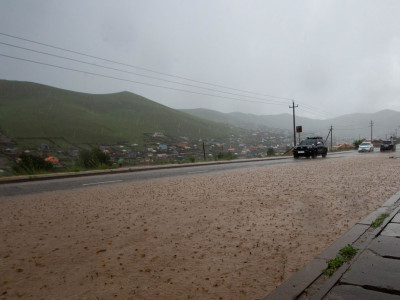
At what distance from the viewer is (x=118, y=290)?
8.79 feet

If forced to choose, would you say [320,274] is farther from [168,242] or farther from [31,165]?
[31,165]

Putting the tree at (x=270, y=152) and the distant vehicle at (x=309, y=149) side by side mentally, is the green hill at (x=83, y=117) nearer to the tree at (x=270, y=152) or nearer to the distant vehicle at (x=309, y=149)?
the tree at (x=270, y=152)

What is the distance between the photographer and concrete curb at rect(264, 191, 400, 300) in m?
2.49

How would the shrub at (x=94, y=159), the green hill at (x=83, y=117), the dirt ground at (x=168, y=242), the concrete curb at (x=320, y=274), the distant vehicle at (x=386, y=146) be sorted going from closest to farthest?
the concrete curb at (x=320, y=274)
the dirt ground at (x=168, y=242)
the shrub at (x=94, y=159)
the distant vehicle at (x=386, y=146)
the green hill at (x=83, y=117)

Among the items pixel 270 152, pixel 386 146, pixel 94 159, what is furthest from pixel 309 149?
pixel 94 159

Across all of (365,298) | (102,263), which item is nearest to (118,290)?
(102,263)

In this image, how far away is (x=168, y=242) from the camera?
13.1ft

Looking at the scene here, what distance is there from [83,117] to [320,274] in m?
68.6

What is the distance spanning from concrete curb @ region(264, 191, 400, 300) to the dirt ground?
128 millimetres

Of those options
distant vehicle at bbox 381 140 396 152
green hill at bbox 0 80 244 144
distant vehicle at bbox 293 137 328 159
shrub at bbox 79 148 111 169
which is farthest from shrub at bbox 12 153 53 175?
distant vehicle at bbox 381 140 396 152

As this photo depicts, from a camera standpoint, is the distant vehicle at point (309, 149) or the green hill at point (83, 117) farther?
the green hill at point (83, 117)

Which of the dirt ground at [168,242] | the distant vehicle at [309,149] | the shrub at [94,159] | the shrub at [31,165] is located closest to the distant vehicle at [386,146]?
the distant vehicle at [309,149]

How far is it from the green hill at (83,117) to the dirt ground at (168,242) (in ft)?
144

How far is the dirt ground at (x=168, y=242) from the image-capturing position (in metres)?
2.78
